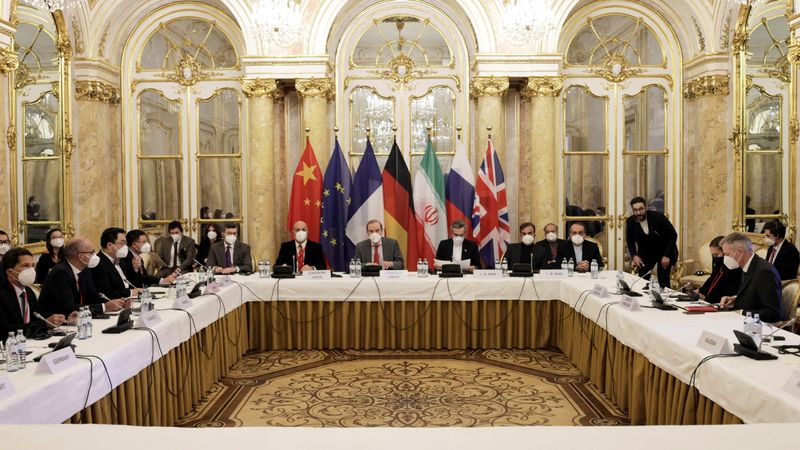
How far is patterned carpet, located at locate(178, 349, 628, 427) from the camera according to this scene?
5008 millimetres

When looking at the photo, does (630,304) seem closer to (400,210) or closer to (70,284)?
(70,284)

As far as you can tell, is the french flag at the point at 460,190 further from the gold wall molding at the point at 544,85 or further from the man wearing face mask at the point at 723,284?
the man wearing face mask at the point at 723,284

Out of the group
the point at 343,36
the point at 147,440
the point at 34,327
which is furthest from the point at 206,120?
the point at 147,440

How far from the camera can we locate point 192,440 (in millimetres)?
2480

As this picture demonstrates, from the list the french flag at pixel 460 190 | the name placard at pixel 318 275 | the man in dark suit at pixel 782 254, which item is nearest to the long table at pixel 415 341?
the name placard at pixel 318 275

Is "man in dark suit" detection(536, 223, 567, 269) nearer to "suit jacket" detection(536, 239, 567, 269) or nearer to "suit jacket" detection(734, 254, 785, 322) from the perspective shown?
"suit jacket" detection(536, 239, 567, 269)

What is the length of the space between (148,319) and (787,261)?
19.7 feet

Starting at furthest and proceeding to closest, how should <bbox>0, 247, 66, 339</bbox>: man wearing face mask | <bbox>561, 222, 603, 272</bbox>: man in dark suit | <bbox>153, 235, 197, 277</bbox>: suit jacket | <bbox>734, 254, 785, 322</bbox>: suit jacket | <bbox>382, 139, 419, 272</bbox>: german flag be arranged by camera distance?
<bbox>382, 139, 419, 272</bbox>: german flag < <bbox>153, 235, 197, 277</bbox>: suit jacket < <bbox>561, 222, 603, 272</bbox>: man in dark suit < <bbox>734, 254, 785, 322</bbox>: suit jacket < <bbox>0, 247, 66, 339</bbox>: man wearing face mask

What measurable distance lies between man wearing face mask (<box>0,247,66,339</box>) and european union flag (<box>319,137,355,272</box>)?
5.13 metres

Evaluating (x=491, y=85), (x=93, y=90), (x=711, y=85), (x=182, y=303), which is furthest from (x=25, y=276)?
(x=711, y=85)

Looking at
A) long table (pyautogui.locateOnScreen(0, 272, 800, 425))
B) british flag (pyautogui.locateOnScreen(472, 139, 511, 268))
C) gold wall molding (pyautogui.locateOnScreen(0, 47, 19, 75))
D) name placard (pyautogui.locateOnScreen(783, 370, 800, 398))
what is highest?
gold wall molding (pyautogui.locateOnScreen(0, 47, 19, 75))

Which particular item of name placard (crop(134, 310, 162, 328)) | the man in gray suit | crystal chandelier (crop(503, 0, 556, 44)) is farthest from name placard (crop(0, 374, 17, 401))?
crystal chandelier (crop(503, 0, 556, 44))

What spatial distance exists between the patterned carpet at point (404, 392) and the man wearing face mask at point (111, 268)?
122 cm

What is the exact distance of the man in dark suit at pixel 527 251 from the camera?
26.9 ft
